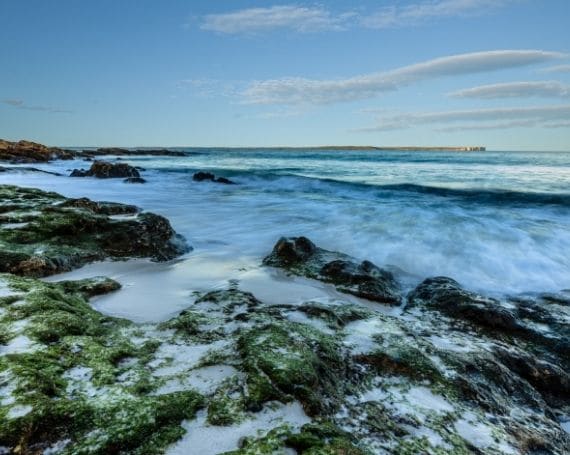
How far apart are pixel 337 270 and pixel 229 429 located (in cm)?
483

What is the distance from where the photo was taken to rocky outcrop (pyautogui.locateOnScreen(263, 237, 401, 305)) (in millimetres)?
6969

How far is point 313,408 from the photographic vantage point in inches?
130

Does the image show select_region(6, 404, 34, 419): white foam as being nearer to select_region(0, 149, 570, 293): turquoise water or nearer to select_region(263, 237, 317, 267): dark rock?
select_region(263, 237, 317, 267): dark rock

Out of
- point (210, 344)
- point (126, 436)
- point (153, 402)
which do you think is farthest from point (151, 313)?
point (126, 436)

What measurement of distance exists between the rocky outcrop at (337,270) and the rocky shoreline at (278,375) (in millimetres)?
251

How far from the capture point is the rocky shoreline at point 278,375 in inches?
114

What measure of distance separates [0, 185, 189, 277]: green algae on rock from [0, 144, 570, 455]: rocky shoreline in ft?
0.31

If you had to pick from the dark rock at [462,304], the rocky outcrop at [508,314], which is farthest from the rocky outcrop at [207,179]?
the rocky outcrop at [508,314]

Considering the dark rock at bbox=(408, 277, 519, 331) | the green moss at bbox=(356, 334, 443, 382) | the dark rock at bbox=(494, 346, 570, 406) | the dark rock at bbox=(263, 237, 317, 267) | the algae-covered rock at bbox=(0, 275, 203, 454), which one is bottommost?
the dark rock at bbox=(494, 346, 570, 406)

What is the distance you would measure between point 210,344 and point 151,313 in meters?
1.46

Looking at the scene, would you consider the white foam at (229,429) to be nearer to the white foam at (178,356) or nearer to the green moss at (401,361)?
the white foam at (178,356)

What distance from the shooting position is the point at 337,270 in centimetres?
758

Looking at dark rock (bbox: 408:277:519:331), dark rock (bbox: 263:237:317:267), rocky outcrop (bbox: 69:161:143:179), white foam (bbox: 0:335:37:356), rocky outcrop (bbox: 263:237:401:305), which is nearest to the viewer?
white foam (bbox: 0:335:37:356)

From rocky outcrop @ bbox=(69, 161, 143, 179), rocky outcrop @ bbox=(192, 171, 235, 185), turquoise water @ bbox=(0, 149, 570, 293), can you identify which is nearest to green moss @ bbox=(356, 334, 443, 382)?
turquoise water @ bbox=(0, 149, 570, 293)
